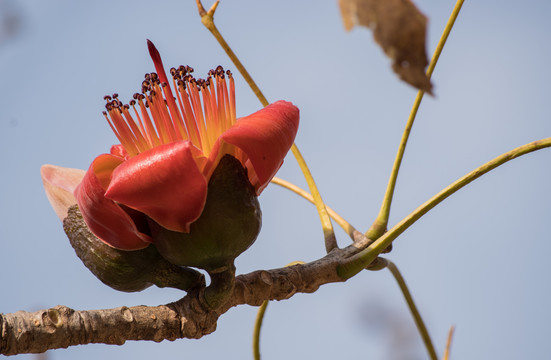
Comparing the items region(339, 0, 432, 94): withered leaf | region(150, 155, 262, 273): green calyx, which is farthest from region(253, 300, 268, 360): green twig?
region(339, 0, 432, 94): withered leaf

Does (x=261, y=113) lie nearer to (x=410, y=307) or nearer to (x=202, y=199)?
(x=202, y=199)

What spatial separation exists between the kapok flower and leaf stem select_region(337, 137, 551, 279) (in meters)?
0.14

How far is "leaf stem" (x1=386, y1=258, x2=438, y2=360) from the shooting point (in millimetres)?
836

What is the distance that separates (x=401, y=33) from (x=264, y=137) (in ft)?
0.82

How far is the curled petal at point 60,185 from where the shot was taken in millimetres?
732

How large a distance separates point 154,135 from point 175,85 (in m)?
0.06

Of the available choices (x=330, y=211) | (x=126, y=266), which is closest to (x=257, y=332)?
(x=330, y=211)

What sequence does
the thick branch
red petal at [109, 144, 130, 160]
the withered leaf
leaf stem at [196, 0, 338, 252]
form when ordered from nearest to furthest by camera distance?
the withered leaf
the thick branch
red petal at [109, 144, 130, 160]
leaf stem at [196, 0, 338, 252]

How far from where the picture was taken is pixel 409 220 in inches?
29.0

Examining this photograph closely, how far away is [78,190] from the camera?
2.11 feet

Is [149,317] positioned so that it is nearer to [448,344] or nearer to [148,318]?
[148,318]

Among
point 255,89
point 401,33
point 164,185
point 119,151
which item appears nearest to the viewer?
point 401,33

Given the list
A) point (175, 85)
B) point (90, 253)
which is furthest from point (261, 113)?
point (90, 253)

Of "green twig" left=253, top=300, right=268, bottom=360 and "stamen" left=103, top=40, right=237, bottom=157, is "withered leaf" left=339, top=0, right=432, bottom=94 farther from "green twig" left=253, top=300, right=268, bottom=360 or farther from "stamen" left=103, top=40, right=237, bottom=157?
"green twig" left=253, top=300, right=268, bottom=360
